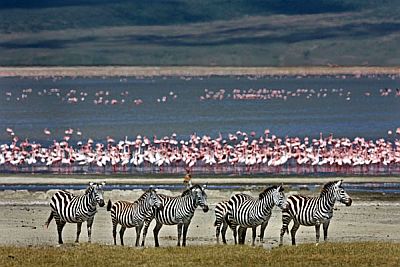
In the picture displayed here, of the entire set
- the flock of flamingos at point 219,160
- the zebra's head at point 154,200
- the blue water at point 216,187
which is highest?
the flock of flamingos at point 219,160

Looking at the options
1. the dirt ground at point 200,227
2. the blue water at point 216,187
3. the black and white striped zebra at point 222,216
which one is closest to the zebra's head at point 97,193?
the dirt ground at point 200,227

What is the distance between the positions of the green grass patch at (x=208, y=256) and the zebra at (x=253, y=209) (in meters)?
1.03

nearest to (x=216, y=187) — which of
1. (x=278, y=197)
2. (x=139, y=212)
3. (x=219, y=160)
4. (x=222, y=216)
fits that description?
(x=219, y=160)

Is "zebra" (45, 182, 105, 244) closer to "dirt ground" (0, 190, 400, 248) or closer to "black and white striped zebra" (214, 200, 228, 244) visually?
"dirt ground" (0, 190, 400, 248)

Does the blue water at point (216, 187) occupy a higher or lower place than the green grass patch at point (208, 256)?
higher

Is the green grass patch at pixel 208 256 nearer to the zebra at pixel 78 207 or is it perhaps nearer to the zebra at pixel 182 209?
the zebra at pixel 182 209

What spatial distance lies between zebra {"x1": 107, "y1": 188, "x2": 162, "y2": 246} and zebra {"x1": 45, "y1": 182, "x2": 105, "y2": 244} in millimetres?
480

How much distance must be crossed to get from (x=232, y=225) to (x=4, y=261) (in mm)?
4531

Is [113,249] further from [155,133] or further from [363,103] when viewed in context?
[363,103]

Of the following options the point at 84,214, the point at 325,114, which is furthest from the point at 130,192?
the point at 325,114

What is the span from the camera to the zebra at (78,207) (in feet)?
78.2

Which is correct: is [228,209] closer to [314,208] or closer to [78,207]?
[314,208]

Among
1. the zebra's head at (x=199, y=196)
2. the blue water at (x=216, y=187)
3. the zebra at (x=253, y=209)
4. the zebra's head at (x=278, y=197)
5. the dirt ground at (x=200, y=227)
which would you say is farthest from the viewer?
the blue water at (x=216, y=187)

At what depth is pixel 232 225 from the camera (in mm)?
23750
